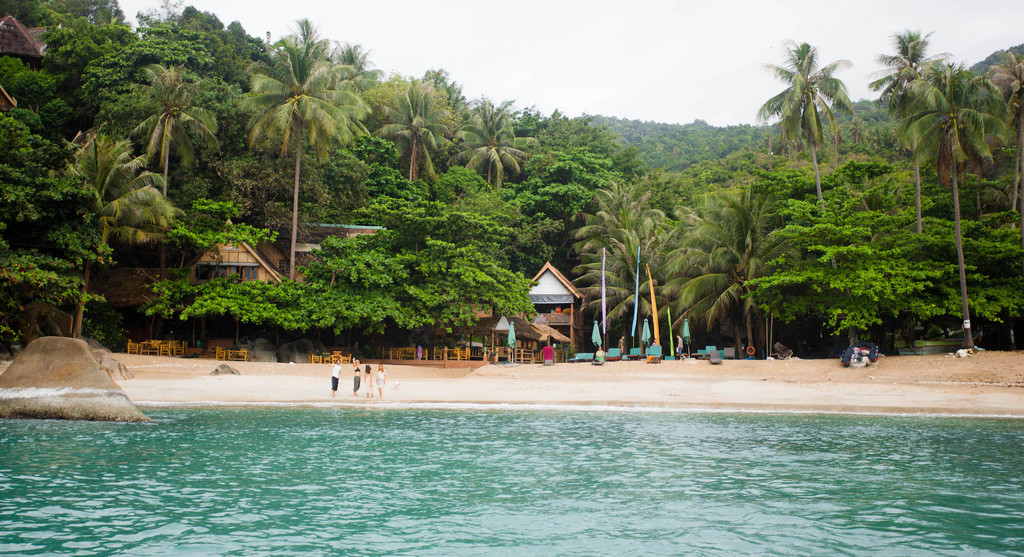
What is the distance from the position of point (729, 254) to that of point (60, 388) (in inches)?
1000

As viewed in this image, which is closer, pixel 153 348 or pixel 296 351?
pixel 153 348

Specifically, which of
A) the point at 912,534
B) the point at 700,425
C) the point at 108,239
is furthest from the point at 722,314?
the point at 108,239

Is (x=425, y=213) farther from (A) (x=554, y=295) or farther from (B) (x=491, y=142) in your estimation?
(B) (x=491, y=142)

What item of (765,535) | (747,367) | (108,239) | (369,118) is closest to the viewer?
(765,535)

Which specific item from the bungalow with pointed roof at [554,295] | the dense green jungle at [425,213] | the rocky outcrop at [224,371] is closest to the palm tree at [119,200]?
the dense green jungle at [425,213]

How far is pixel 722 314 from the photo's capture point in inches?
1185

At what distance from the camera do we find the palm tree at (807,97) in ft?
94.2

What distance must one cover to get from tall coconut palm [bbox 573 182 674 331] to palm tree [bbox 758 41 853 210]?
25.3 ft

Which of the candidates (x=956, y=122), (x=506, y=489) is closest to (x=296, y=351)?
(x=506, y=489)

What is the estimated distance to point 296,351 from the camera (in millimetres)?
27953

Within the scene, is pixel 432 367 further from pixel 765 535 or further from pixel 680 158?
pixel 680 158

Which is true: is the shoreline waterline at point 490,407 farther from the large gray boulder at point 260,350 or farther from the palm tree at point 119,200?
the palm tree at point 119,200

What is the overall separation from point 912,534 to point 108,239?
96.5 feet

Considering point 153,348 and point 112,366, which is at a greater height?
point 153,348
